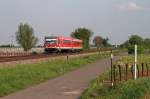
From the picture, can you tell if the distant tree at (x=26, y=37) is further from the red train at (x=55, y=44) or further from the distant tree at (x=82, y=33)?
the red train at (x=55, y=44)

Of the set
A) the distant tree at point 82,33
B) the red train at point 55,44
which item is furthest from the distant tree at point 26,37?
the red train at point 55,44

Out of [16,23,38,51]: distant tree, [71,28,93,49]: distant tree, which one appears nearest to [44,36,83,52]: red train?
[16,23,38,51]: distant tree

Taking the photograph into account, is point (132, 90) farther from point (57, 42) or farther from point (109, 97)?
point (57, 42)

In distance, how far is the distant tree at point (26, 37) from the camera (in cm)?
10950

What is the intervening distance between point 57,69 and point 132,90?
17869mm

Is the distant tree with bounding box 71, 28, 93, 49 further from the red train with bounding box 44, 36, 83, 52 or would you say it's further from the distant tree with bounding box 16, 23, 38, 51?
the red train with bounding box 44, 36, 83, 52

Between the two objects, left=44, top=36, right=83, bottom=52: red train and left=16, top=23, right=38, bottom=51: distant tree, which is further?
left=16, top=23, right=38, bottom=51: distant tree

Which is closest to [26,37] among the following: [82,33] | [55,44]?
[82,33]

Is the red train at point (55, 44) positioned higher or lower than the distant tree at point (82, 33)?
lower

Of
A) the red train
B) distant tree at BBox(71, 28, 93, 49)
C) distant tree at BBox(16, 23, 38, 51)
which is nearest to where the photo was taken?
the red train

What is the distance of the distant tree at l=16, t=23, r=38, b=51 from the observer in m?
110

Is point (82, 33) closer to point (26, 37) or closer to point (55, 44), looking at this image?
point (26, 37)

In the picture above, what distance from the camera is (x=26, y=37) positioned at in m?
112

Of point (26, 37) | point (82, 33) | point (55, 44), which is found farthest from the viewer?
point (82, 33)
